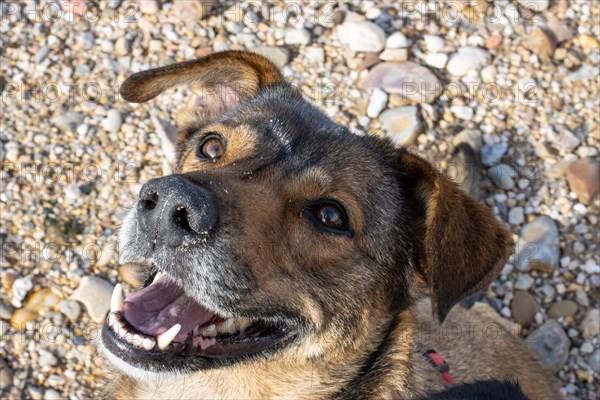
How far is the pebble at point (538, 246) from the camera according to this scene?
618cm

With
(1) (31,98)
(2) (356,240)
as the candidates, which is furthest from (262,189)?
(1) (31,98)

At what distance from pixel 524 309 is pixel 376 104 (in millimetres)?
2186

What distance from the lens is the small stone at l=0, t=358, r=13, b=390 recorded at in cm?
516

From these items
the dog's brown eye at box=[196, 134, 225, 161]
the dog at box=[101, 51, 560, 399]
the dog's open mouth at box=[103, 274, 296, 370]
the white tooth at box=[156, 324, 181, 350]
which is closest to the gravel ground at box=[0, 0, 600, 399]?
the dog at box=[101, 51, 560, 399]

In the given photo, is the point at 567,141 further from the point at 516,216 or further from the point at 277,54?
the point at 277,54

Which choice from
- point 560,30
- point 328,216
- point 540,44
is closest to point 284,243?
point 328,216

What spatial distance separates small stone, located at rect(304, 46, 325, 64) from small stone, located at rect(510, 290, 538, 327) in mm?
2764

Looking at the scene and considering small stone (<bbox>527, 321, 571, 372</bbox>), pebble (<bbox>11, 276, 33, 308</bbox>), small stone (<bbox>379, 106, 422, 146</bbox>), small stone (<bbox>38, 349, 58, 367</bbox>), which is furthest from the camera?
small stone (<bbox>379, 106, 422, 146</bbox>)

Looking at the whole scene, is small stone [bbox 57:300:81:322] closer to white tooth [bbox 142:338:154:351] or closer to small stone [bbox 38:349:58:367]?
small stone [bbox 38:349:58:367]

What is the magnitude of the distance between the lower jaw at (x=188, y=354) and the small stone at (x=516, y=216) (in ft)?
10.9

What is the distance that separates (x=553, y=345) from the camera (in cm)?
588

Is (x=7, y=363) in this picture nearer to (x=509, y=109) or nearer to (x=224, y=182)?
(x=224, y=182)

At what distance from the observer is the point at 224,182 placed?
3467mm

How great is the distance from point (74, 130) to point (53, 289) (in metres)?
1.41
